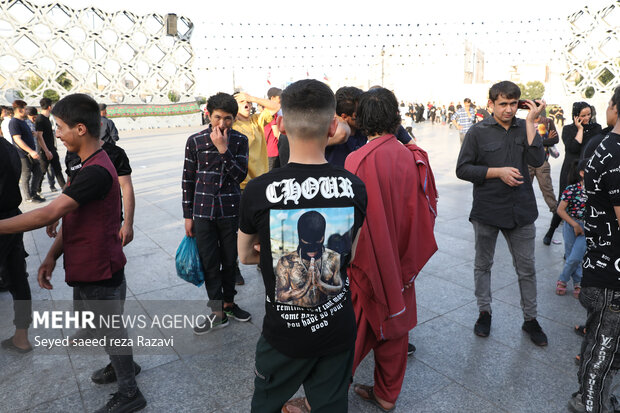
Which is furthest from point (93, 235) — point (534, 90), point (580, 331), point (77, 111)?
point (534, 90)

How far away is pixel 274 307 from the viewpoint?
1.65 meters

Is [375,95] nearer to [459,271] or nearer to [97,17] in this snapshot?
[459,271]

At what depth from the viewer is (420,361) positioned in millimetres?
3002

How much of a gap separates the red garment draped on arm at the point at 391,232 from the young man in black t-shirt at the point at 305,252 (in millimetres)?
533

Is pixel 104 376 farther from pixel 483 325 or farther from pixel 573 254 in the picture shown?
pixel 573 254

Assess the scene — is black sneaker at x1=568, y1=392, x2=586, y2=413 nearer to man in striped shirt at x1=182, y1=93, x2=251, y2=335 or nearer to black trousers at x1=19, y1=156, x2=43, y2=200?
man in striped shirt at x1=182, y1=93, x2=251, y2=335

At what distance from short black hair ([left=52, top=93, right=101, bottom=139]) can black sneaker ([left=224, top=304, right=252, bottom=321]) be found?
6.32 ft

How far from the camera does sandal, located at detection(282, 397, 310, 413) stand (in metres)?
2.42

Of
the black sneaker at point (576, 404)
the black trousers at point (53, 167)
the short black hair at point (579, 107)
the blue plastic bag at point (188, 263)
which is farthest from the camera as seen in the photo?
the black trousers at point (53, 167)

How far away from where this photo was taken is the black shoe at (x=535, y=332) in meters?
3.13

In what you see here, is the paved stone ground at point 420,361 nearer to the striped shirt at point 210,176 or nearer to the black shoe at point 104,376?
the black shoe at point 104,376

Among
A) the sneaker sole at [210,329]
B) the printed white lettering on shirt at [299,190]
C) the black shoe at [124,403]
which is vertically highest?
the printed white lettering on shirt at [299,190]

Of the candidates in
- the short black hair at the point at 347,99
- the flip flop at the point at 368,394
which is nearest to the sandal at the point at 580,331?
the flip flop at the point at 368,394

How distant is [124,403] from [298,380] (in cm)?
142
